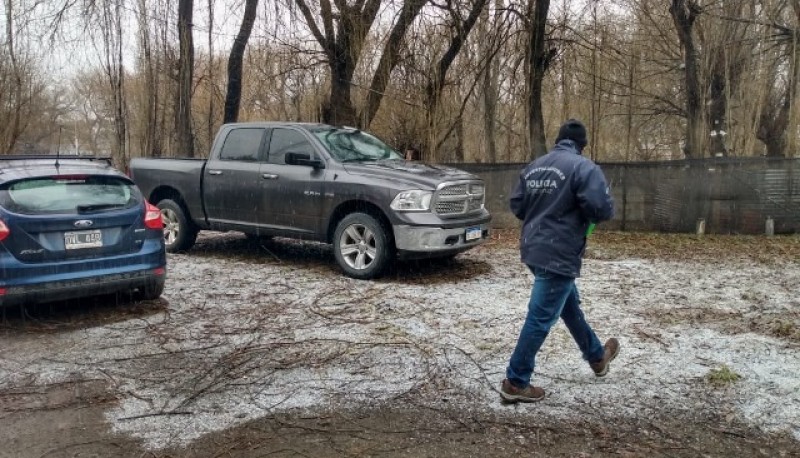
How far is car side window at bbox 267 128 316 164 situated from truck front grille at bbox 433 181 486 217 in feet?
6.31

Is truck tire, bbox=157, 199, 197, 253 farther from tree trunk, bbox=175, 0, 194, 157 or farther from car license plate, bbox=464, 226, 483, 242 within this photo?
tree trunk, bbox=175, 0, 194, 157

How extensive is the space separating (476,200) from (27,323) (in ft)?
16.5

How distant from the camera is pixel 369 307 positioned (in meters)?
6.19

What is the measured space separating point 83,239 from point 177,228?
12.3ft

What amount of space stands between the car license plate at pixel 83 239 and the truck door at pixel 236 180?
287cm

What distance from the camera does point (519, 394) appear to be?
3.83m

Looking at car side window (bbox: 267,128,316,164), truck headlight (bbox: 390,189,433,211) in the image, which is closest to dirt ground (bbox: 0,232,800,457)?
truck headlight (bbox: 390,189,433,211)

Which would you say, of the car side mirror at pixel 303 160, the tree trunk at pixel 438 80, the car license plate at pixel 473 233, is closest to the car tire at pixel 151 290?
the car side mirror at pixel 303 160

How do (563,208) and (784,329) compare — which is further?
(784,329)

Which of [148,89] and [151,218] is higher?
[148,89]

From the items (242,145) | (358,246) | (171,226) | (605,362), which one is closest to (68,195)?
(358,246)

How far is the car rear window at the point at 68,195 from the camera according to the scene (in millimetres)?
5234

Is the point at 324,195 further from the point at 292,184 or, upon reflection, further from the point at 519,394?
the point at 519,394

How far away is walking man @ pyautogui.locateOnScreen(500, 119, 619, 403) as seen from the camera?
365 centimetres
